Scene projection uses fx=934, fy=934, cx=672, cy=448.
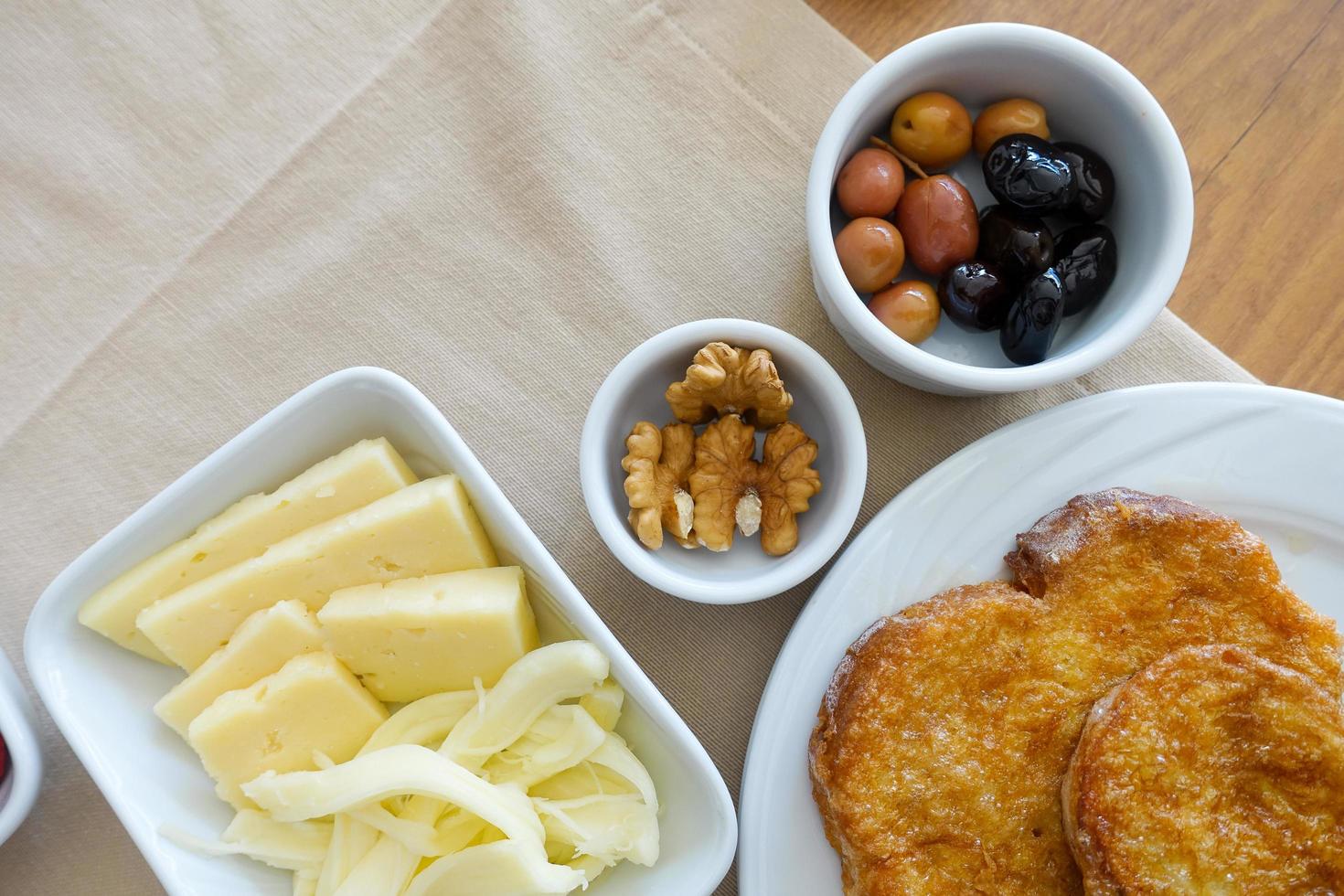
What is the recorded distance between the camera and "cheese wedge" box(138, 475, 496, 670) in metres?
0.99

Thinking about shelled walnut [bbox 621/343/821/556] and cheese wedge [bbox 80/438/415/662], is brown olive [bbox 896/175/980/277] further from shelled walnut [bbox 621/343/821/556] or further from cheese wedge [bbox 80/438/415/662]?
cheese wedge [bbox 80/438/415/662]

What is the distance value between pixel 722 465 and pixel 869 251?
12.0 inches

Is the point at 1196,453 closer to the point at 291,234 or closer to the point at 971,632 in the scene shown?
the point at 971,632

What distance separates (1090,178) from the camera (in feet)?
3.59

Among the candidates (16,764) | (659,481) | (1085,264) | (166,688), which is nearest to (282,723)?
(166,688)

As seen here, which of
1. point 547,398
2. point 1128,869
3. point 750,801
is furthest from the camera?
point 547,398

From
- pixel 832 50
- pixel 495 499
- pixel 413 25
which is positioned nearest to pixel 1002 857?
pixel 495 499

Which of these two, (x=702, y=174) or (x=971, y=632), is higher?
(x=702, y=174)

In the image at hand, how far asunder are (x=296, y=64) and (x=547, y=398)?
1.93 feet

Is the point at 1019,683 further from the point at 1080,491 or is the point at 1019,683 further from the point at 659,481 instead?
the point at 659,481

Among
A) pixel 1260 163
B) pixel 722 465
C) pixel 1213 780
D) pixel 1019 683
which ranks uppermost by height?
pixel 722 465

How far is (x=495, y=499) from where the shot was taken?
39.3 inches

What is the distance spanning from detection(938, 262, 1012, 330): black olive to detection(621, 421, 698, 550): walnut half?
0.35m

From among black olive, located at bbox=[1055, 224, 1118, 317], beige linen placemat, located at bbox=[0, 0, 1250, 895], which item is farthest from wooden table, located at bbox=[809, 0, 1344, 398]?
black olive, located at bbox=[1055, 224, 1118, 317]
